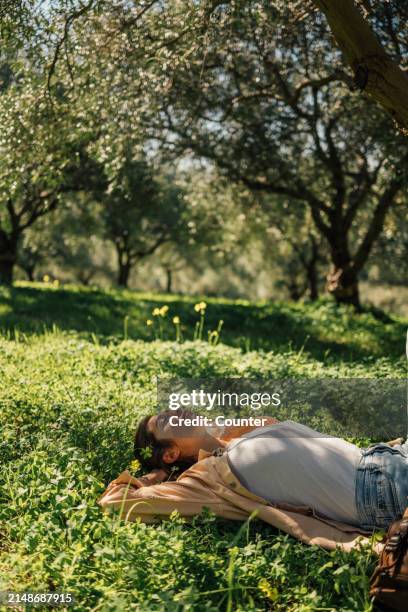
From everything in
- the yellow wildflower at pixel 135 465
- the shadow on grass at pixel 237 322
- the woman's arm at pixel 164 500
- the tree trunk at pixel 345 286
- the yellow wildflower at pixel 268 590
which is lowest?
the yellow wildflower at pixel 268 590

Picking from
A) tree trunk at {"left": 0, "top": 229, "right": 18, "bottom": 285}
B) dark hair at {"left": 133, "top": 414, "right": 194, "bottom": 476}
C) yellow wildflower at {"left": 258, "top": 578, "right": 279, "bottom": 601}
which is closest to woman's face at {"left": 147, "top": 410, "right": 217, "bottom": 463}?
dark hair at {"left": 133, "top": 414, "right": 194, "bottom": 476}

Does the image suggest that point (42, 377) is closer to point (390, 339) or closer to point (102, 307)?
point (102, 307)

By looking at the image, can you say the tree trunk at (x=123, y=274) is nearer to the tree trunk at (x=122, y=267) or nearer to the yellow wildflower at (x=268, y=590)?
the tree trunk at (x=122, y=267)

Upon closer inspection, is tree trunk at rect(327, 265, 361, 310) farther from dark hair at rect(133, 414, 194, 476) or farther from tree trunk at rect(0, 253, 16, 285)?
dark hair at rect(133, 414, 194, 476)

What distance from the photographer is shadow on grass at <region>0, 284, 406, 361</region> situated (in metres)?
10.7

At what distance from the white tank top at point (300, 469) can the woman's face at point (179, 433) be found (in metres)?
0.37

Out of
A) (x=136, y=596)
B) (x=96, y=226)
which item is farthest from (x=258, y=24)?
(x=96, y=226)

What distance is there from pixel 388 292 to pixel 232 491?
4466 cm

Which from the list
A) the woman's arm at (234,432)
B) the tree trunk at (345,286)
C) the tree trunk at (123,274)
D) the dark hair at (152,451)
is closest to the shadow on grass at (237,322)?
the tree trunk at (345,286)

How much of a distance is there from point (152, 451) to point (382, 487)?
68.8 inches

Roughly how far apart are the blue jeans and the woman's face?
1222 mm

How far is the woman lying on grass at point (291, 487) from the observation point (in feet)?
13.1

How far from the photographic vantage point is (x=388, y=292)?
4697cm

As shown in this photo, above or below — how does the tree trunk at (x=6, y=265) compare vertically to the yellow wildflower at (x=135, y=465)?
above
